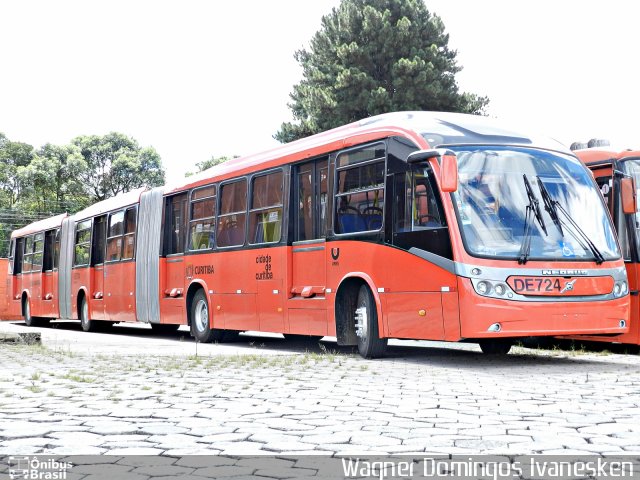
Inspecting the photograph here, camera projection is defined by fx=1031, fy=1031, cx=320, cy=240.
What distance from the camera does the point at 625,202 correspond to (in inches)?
553

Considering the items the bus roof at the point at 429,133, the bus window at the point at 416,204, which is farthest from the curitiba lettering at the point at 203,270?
the bus window at the point at 416,204

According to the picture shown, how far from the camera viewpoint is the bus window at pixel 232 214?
17.9 m

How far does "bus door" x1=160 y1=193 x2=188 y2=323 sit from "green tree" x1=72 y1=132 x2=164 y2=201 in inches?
2752

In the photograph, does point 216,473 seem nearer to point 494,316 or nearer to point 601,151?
point 494,316

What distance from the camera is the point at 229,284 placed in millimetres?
18297

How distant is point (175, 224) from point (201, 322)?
8.51ft

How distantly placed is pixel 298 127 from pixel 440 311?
1535 inches

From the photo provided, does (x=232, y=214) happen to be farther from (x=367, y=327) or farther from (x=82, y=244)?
(x=82, y=244)

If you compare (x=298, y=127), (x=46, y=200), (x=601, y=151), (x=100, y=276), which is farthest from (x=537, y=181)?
(x=46, y=200)

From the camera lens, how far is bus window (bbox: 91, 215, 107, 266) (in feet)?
86.8

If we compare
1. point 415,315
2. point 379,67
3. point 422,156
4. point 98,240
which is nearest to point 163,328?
point 98,240

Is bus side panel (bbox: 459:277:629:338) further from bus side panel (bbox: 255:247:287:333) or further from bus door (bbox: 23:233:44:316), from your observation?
bus door (bbox: 23:233:44:316)

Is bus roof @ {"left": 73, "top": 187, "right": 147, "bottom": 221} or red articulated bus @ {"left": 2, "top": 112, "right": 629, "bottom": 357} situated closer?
red articulated bus @ {"left": 2, "top": 112, "right": 629, "bottom": 357}

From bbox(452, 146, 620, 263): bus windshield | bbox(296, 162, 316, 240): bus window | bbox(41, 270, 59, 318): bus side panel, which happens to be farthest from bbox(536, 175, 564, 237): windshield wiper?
bbox(41, 270, 59, 318): bus side panel
